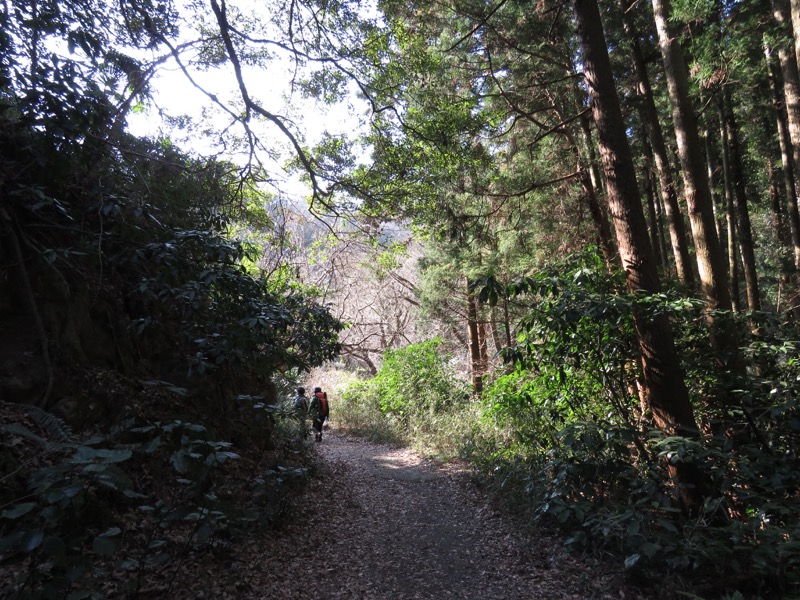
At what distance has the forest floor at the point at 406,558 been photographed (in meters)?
4.07

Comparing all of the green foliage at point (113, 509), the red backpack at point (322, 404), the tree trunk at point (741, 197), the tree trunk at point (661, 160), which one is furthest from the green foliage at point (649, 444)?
the red backpack at point (322, 404)

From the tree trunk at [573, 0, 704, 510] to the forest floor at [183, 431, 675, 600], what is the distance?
1.75 meters

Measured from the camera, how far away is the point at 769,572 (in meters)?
3.38

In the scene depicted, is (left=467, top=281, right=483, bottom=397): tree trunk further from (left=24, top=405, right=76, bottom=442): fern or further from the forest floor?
(left=24, top=405, right=76, bottom=442): fern

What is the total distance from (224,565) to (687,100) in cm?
821

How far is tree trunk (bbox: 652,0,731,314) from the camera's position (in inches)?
248

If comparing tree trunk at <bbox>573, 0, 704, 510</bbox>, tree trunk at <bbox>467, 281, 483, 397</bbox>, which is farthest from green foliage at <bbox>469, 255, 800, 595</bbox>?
tree trunk at <bbox>467, 281, 483, 397</bbox>

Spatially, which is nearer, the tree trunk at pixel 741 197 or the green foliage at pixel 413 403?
the tree trunk at pixel 741 197

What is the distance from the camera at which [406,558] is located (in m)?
5.00

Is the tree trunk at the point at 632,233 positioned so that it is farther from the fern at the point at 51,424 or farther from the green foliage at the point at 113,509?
the fern at the point at 51,424

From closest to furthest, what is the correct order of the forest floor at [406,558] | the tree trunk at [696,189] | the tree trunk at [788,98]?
1. the forest floor at [406,558]
2. the tree trunk at [696,189]
3. the tree trunk at [788,98]

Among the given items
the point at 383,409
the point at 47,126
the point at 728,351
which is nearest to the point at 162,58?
the point at 47,126

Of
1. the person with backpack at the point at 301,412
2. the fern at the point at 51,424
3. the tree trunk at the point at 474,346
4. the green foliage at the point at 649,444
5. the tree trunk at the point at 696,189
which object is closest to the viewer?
the fern at the point at 51,424

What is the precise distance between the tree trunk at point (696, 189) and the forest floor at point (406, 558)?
3.91 m
